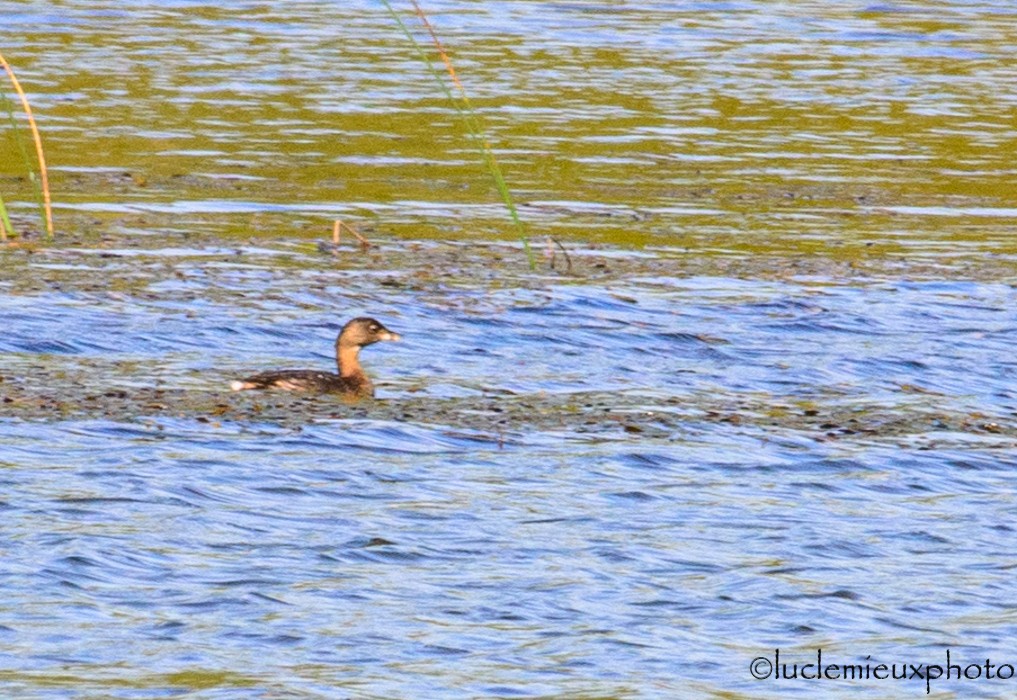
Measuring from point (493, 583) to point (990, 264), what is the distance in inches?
353

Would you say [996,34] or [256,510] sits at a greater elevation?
[256,510]

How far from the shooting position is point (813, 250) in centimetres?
1705

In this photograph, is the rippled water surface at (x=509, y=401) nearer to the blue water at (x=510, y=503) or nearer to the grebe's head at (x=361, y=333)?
the blue water at (x=510, y=503)

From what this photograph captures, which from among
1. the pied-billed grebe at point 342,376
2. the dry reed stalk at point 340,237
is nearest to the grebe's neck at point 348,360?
the pied-billed grebe at point 342,376

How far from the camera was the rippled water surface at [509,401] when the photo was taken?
796cm

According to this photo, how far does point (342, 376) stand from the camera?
12.0 m

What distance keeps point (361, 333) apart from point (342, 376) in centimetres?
70

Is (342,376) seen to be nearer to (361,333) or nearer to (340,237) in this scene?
(361,333)

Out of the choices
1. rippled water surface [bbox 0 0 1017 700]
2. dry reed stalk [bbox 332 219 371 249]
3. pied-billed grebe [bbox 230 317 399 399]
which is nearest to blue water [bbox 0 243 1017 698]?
rippled water surface [bbox 0 0 1017 700]

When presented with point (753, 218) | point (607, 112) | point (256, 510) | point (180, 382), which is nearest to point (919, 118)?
point (607, 112)

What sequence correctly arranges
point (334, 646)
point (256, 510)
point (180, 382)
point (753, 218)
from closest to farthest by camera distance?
point (334, 646) → point (256, 510) → point (180, 382) → point (753, 218)

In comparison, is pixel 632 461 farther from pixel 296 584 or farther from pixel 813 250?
pixel 813 250

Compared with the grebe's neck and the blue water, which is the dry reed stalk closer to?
the blue water

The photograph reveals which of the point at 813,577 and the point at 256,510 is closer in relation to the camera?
the point at 813,577
